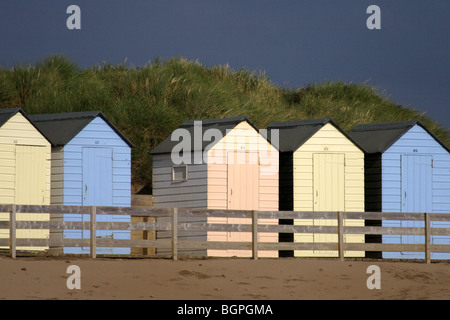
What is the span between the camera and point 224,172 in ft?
74.4

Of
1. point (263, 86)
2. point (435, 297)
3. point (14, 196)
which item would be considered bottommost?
point (435, 297)

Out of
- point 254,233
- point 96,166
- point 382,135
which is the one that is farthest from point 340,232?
point 96,166

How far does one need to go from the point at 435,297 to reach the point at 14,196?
33.3 feet

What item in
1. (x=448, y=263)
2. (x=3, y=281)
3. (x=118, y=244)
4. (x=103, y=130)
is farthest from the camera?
(x=103, y=130)

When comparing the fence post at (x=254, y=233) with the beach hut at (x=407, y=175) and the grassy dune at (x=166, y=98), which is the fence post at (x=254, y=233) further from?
the grassy dune at (x=166, y=98)

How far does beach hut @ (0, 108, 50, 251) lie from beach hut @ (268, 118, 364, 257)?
587cm

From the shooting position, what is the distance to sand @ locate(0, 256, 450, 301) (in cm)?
1573

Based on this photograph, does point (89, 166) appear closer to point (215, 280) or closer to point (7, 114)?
point (7, 114)

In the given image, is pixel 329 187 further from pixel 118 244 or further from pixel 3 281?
pixel 3 281

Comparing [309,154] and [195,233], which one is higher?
[309,154]

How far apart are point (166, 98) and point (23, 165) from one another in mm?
13168

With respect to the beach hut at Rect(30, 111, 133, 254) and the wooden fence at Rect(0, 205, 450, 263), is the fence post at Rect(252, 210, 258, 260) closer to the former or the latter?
the wooden fence at Rect(0, 205, 450, 263)

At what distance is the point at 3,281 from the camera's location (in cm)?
1576

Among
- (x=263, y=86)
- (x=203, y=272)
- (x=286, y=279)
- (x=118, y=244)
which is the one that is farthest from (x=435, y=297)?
(x=263, y=86)
